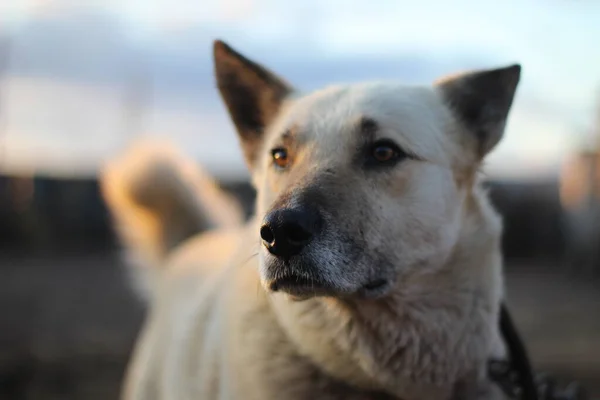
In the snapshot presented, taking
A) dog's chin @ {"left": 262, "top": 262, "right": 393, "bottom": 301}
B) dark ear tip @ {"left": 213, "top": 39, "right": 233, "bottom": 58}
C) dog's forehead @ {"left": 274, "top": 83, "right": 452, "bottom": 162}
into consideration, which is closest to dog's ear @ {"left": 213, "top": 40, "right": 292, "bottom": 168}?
dark ear tip @ {"left": 213, "top": 39, "right": 233, "bottom": 58}

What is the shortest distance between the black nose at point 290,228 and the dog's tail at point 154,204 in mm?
2155

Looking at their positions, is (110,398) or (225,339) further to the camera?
(110,398)

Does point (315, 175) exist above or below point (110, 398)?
above

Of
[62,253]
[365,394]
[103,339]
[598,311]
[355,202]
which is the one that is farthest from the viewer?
[62,253]

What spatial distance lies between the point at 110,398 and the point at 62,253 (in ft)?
27.3

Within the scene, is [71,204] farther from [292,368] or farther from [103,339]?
[292,368]

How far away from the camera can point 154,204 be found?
4.16 metres

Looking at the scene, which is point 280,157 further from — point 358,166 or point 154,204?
point 154,204

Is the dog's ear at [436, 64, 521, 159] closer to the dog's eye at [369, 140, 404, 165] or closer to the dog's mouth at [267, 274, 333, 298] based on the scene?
the dog's eye at [369, 140, 404, 165]

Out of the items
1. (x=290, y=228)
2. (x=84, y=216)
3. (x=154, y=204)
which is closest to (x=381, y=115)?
(x=290, y=228)

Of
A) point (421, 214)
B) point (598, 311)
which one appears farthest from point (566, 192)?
point (421, 214)

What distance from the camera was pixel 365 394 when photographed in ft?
7.79

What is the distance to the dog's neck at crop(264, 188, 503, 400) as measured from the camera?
2361 mm

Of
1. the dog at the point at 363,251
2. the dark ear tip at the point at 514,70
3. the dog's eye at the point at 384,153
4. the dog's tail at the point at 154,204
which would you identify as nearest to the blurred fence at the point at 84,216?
the dog's tail at the point at 154,204
